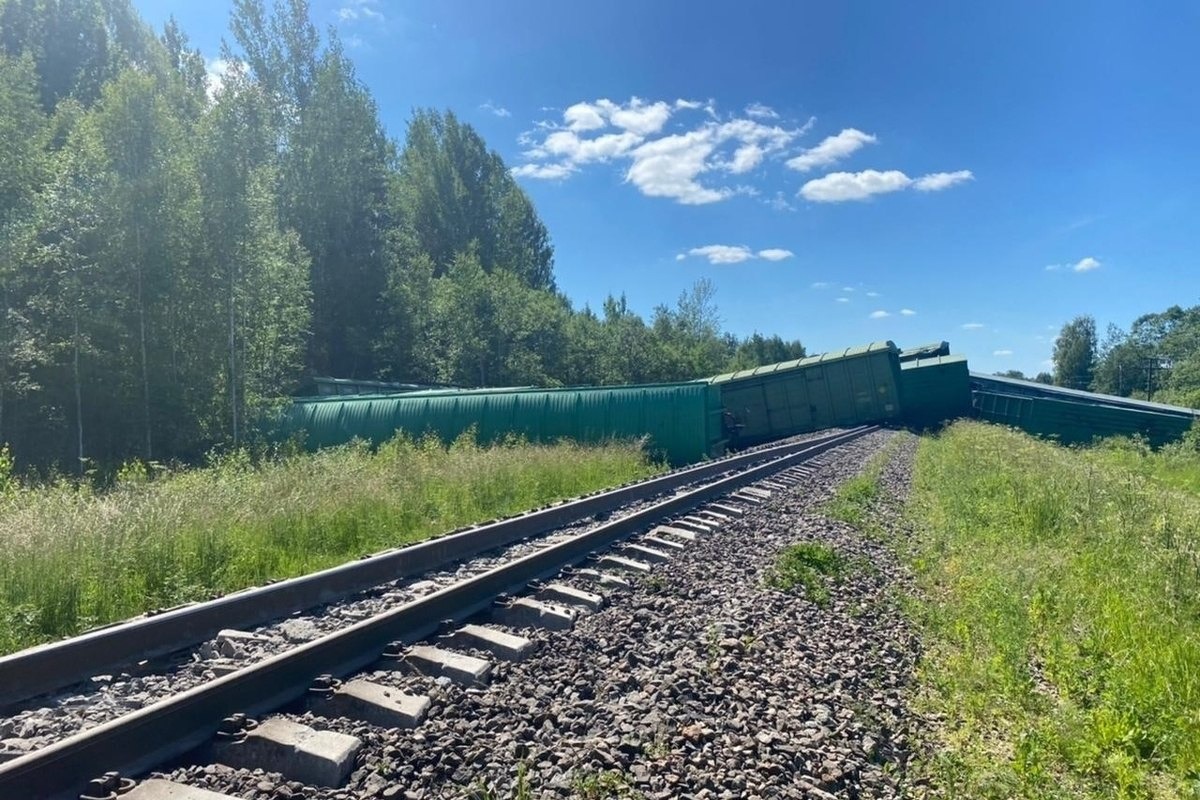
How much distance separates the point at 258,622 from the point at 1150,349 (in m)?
121

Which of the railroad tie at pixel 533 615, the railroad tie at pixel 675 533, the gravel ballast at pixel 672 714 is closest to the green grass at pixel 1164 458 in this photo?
the railroad tie at pixel 675 533

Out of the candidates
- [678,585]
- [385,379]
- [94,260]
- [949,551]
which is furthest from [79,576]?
[385,379]

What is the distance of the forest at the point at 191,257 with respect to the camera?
18.4 m

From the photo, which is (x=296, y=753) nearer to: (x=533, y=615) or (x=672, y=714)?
(x=672, y=714)

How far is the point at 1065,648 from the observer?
5.35 meters

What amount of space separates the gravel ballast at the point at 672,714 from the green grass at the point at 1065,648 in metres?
0.36

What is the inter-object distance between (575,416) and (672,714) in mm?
15693

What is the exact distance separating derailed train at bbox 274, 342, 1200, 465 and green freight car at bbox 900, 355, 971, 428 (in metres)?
0.05

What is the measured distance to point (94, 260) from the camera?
18703 millimetres

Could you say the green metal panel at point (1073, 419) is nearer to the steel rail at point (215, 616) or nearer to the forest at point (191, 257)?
the forest at point (191, 257)

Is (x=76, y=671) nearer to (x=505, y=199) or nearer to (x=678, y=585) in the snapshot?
(x=678, y=585)

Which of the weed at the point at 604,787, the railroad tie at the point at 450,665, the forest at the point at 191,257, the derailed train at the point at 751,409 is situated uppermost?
the forest at the point at 191,257

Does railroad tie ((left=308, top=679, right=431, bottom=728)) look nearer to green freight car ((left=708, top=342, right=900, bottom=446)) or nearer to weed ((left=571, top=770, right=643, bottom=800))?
weed ((left=571, top=770, right=643, bottom=800))

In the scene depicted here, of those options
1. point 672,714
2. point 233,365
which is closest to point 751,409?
point 233,365
